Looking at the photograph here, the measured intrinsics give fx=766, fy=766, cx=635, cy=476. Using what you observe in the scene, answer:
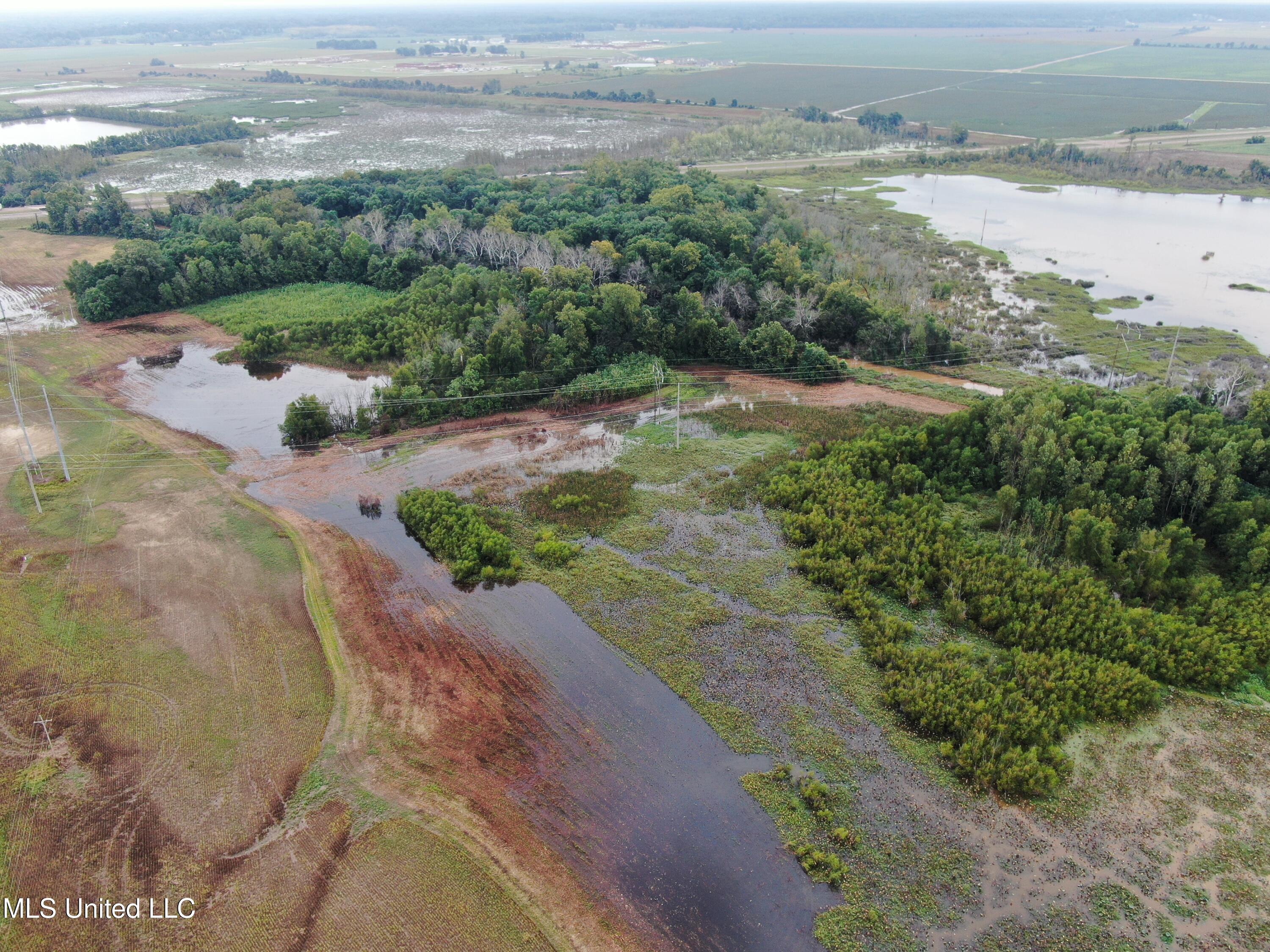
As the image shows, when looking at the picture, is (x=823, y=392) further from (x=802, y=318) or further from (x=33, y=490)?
(x=33, y=490)

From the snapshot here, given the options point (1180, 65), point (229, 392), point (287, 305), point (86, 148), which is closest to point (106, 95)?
point (86, 148)

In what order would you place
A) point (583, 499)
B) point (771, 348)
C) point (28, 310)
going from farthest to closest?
point (28, 310), point (771, 348), point (583, 499)

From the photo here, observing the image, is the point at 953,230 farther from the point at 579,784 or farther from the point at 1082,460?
the point at 579,784

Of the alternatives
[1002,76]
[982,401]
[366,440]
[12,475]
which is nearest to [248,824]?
[366,440]

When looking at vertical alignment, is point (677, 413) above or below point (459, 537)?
above

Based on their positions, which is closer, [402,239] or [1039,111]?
[402,239]

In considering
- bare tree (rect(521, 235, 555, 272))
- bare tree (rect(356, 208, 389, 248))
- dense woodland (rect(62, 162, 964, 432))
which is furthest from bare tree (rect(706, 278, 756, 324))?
bare tree (rect(356, 208, 389, 248))

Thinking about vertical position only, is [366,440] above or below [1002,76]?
below
